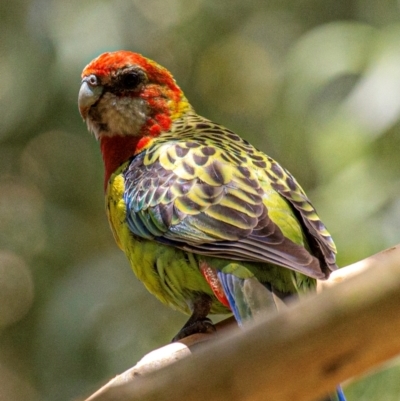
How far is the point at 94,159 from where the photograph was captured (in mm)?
6469

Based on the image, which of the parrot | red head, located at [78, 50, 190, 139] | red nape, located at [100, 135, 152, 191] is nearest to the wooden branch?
the parrot

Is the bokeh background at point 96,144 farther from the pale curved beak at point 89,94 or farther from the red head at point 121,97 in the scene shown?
the pale curved beak at point 89,94

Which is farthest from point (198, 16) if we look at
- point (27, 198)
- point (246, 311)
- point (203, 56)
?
point (246, 311)

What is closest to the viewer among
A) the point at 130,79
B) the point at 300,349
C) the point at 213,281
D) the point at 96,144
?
the point at 300,349

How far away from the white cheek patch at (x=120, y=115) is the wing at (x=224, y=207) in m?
0.27

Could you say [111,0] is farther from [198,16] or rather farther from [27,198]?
[27,198]

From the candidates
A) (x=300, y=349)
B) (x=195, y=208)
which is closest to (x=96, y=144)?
(x=195, y=208)

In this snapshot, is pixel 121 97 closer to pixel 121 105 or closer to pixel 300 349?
pixel 121 105

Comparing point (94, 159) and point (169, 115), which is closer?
point (169, 115)

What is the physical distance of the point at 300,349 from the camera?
136 centimetres

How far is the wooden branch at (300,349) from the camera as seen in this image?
1330mm

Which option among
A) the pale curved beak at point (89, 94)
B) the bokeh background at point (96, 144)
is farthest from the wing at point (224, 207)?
the bokeh background at point (96, 144)

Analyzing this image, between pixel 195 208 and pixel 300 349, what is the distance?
1.61m

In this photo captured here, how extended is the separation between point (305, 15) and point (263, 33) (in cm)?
Result: 44
